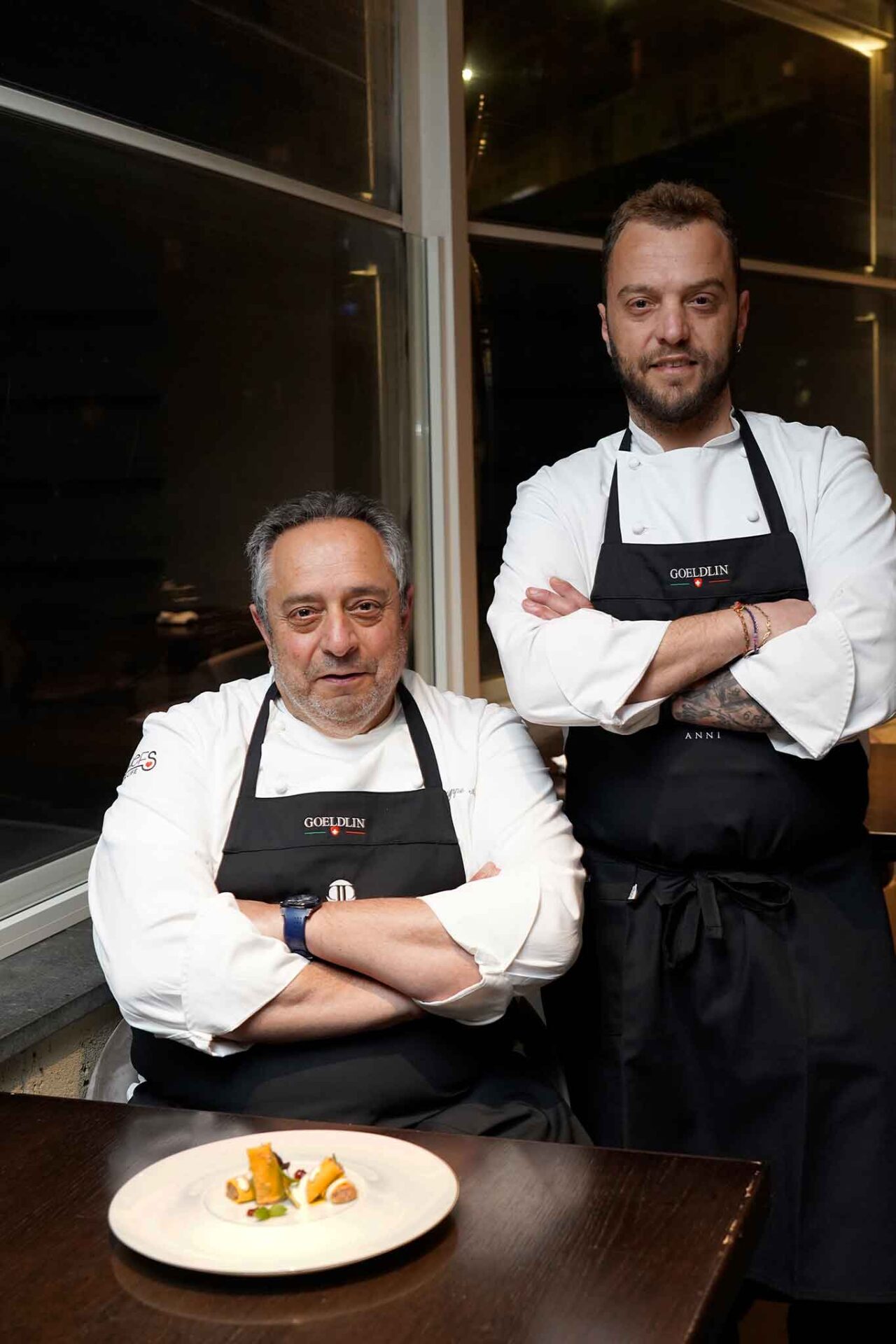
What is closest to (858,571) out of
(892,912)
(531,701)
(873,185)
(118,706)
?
(531,701)

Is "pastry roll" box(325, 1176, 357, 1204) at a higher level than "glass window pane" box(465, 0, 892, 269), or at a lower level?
lower

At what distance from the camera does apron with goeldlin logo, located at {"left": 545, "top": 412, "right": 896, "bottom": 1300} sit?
1958 mm

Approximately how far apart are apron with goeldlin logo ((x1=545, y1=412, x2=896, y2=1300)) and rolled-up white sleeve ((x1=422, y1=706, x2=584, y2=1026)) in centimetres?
13

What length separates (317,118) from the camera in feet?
10.8

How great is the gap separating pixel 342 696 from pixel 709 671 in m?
0.53

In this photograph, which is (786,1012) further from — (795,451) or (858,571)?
(795,451)

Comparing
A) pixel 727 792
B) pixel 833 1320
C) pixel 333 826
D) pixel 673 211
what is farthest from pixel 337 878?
pixel 673 211

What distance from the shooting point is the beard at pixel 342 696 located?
2031mm

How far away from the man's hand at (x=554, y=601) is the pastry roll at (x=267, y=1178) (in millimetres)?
1000

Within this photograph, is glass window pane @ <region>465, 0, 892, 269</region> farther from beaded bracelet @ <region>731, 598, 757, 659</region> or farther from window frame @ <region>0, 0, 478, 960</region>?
beaded bracelet @ <region>731, 598, 757, 659</region>

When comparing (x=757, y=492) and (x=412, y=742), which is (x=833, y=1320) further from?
(x=757, y=492)

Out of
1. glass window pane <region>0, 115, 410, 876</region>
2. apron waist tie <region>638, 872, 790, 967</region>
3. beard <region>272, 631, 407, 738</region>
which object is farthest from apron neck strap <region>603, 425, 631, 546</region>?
glass window pane <region>0, 115, 410, 876</region>

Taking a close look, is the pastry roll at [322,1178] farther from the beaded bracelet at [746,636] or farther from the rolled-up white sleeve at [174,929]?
the beaded bracelet at [746,636]

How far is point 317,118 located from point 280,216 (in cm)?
27
